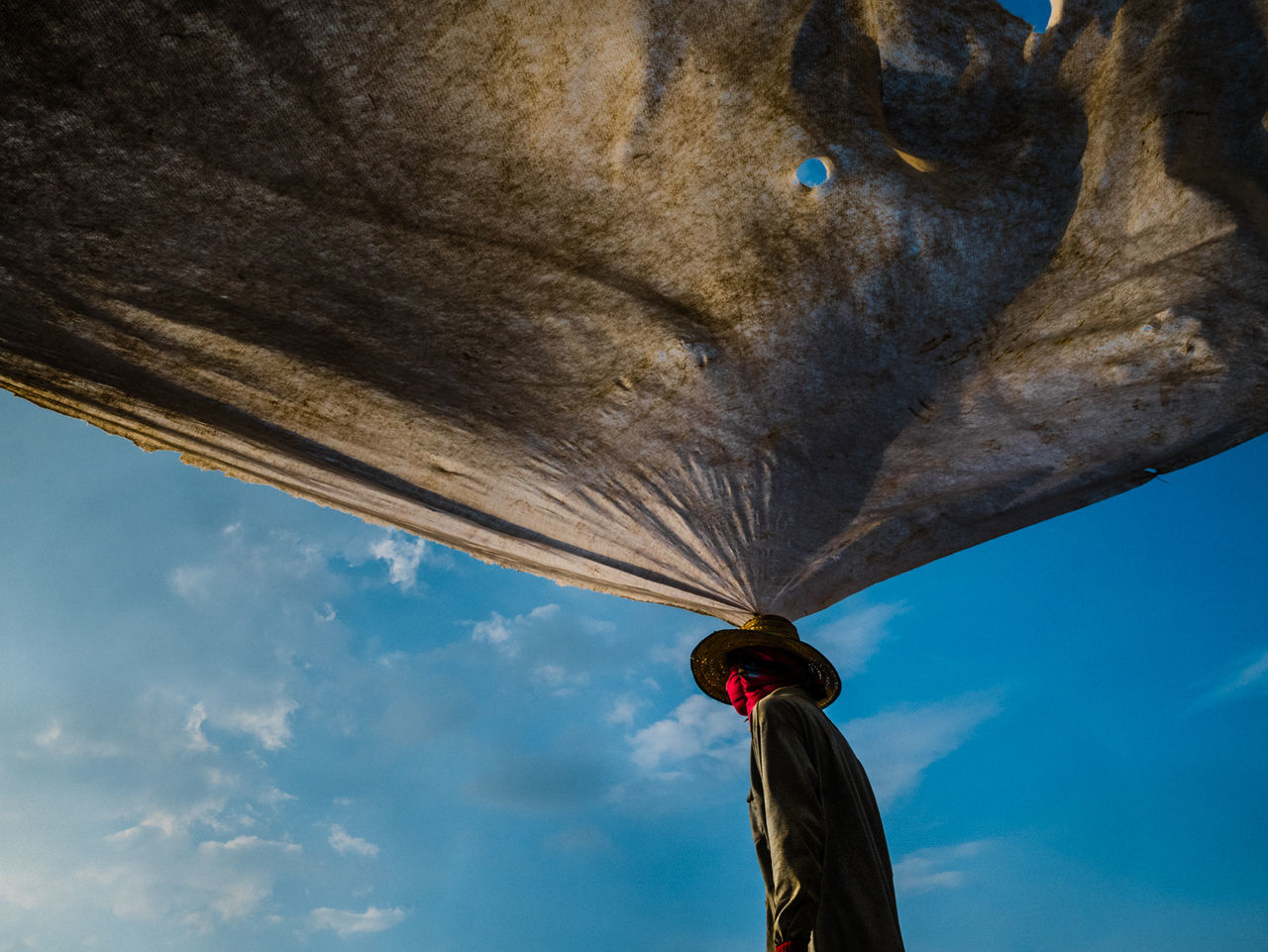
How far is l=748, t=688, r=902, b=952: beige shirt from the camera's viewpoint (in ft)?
6.98

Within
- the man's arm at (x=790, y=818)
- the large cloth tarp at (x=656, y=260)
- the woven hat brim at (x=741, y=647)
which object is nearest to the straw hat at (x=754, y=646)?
the woven hat brim at (x=741, y=647)

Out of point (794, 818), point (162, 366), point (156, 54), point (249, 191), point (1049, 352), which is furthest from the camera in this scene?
point (1049, 352)

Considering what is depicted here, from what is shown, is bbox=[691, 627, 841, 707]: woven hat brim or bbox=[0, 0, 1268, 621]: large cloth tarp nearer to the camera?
bbox=[0, 0, 1268, 621]: large cloth tarp

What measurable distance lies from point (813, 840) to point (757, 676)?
618mm

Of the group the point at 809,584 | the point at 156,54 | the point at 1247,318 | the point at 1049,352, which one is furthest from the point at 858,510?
the point at 156,54

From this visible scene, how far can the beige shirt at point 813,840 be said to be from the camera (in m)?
2.13

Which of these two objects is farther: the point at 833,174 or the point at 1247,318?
the point at 1247,318

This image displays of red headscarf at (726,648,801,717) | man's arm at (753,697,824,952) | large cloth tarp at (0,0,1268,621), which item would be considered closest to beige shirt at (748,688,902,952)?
man's arm at (753,697,824,952)

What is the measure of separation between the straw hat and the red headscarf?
3 centimetres

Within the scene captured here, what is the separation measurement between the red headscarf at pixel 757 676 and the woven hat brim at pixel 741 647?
0.09 ft

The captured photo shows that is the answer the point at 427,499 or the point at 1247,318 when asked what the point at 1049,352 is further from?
the point at 427,499

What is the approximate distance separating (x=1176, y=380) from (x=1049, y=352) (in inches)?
16.0

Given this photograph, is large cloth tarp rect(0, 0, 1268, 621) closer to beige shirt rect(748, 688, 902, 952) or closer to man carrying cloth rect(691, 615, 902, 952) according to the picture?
man carrying cloth rect(691, 615, 902, 952)

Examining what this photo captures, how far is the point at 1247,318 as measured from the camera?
8.48 feet
